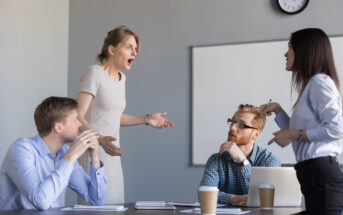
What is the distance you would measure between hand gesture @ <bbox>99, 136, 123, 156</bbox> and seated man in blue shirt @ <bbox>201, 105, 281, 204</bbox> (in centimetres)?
46

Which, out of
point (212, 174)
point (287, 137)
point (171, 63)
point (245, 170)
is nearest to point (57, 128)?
point (212, 174)

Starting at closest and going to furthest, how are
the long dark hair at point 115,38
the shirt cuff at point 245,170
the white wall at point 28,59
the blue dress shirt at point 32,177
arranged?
the blue dress shirt at point 32,177
the shirt cuff at point 245,170
the long dark hair at point 115,38
the white wall at point 28,59

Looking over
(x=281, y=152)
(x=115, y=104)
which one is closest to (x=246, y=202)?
(x=115, y=104)

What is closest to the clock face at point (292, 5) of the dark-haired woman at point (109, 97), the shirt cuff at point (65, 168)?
the dark-haired woman at point (109, 97)

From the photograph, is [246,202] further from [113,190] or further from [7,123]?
[7,123]

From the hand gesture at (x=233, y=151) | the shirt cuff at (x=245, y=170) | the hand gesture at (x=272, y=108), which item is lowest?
the shirt cuff at (x=245, y=170)

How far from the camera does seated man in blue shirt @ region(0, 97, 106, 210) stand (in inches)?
77.7

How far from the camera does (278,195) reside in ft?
7.07

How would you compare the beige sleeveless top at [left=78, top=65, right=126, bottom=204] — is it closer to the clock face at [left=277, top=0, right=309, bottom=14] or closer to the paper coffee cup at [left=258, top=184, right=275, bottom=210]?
the paper coffee cup at [left=258, top=184, right=275, bottom=210]

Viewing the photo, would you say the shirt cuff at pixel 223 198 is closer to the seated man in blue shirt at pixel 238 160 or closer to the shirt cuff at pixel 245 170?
the seated man in blue shirt at pixel 238 160

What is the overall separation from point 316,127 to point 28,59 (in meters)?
3.03

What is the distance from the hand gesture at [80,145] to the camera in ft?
6.74

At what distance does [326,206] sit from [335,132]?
0.25 meters

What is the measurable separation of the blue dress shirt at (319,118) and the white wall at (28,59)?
2.76 meters
